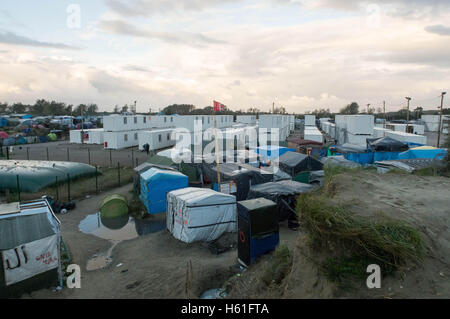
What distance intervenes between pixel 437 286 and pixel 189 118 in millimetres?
39465

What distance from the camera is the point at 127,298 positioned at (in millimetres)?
6770

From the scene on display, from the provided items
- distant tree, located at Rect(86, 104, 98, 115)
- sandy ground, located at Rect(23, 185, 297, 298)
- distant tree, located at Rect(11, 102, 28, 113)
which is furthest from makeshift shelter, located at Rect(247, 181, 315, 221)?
distant tree, located at Rect(11, 102, 28, 113)

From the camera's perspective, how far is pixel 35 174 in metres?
16.5

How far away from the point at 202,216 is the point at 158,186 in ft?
13.4

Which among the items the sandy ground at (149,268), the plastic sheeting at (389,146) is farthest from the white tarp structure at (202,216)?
the plastic sheeting at (389,146)

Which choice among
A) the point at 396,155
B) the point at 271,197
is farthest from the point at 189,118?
the point at 271,197

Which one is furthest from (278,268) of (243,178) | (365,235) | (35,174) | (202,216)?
(35,174)

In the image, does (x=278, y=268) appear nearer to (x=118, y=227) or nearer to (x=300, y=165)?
(x=118, y=227)

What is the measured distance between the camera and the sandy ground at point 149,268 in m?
7.04

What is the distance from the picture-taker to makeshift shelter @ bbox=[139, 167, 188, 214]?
12992 mm

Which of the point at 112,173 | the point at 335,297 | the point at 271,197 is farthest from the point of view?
the point at 112,173

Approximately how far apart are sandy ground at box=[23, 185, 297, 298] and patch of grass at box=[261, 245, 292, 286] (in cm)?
162

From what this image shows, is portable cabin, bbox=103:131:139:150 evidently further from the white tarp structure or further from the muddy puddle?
the white tarp structure
